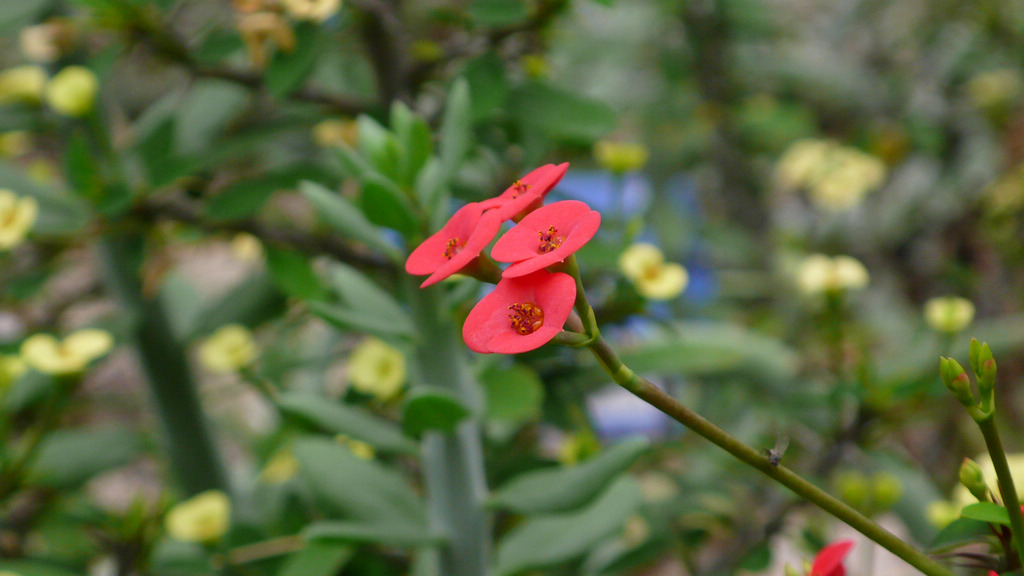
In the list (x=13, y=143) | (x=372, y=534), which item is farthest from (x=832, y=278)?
(x=13, y=143)

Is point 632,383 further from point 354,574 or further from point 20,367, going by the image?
point 20,367

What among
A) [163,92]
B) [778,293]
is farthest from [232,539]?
[778,293]

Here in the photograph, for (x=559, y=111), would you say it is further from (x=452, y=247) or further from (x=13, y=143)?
(x=13, y=143)

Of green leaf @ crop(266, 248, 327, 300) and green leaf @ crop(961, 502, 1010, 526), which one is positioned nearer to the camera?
green leaf @ crop(961, 502, 1010, 526)

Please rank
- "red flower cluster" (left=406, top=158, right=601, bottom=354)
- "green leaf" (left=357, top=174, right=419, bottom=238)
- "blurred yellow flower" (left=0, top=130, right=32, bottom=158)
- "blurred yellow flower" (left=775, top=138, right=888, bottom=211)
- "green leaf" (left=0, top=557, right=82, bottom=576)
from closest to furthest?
"red flower cluster" (left=406, top=158, right=601, bottom=354) → "green leaf" (left=357, top=174, right=419, bottom=238) → "green leaf" (left=0, top=557, right=82, bottom=576) → "blurred yellow flower" (left=0, top=130, right=32, bottom=158) → "blurred yellow flower" (left=775, top=138, right=888, bottom=211)

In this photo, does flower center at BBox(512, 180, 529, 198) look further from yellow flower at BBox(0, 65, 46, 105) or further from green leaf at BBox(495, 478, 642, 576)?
yellow flower at BBox(0, 65, 46, 105)

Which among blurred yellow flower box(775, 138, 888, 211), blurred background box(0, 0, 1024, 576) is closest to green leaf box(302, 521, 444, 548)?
blurred background box(0, 0, 1024, 576)

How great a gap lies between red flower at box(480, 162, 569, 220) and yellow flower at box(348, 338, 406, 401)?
1.00 ft

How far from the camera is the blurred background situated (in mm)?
434

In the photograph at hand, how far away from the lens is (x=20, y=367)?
59 centimetres

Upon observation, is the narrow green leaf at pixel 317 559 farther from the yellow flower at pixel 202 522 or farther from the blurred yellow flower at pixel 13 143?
the blurred yellow flower at pixel 13 143

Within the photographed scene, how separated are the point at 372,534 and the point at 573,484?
0.11 meters

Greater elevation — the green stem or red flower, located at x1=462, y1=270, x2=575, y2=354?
red flower, located at x1=462, y1=270, x2=575, y2=354

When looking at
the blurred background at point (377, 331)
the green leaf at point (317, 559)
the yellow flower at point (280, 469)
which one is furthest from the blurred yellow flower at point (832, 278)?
the yellow flower at point (280, 469)
